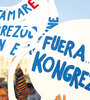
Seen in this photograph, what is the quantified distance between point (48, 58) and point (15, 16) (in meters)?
4.14

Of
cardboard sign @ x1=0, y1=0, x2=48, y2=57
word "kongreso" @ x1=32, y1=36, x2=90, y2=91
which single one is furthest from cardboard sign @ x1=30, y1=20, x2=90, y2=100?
cardboard sign @ x1=0, y1=0, x2=48, y2=57

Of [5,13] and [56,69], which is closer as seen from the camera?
[56,69]

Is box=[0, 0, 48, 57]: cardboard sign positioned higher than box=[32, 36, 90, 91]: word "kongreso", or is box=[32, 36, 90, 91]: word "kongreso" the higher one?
box=[0, 0, 48, 57]: cardboard sign

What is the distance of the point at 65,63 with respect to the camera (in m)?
3.55

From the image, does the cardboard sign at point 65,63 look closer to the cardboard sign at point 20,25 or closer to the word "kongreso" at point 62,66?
the word "kongreso" at point 62,66

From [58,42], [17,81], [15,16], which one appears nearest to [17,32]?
[15,16]

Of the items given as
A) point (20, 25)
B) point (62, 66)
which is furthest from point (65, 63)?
point (20, 25)

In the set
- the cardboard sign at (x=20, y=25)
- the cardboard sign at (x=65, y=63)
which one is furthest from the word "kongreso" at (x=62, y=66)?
the cardboard sign at (x=20, y=25)

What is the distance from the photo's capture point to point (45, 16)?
7855 millimetres

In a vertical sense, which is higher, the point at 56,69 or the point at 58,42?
the point at 58,42

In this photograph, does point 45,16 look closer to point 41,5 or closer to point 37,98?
point 41,5

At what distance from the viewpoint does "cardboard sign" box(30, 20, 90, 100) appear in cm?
352

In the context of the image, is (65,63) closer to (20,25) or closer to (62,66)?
(62,66)

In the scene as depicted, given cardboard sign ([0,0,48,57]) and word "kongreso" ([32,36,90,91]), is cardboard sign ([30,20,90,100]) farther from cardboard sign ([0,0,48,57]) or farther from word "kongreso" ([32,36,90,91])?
cardboard sign ([0,0,48,57])
